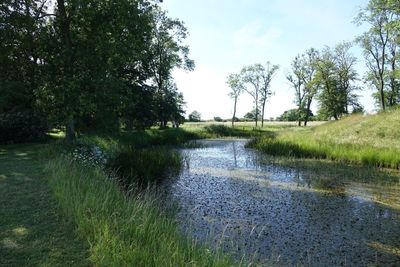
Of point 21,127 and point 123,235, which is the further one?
point 21,127

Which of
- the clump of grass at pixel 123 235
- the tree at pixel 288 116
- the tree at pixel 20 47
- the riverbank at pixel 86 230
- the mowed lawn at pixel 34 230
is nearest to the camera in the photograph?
the clump of grass at pixel 123 235

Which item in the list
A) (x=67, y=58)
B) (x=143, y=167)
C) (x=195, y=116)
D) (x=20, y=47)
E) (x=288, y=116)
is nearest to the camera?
(x=143, y=167)

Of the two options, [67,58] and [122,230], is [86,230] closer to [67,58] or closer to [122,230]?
[122,230]

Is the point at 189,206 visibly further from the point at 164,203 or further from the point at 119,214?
the point at 119,214

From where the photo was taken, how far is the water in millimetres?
6082

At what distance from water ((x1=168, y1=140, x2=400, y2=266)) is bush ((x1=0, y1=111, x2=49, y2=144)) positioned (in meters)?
9.89

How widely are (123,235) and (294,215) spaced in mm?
4827

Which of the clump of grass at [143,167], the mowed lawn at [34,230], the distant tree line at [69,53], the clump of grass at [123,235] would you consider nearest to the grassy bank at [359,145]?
the clump of grass at [143,167]

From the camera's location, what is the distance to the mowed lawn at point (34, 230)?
454 cm

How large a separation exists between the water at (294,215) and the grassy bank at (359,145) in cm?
245

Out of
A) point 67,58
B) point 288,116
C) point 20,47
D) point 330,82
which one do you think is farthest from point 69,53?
point 288,116

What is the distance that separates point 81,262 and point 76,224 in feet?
4.57

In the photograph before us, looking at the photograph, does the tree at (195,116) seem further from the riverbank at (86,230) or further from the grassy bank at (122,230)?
the riverbank at (86,230)

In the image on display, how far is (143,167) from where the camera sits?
510 inches
